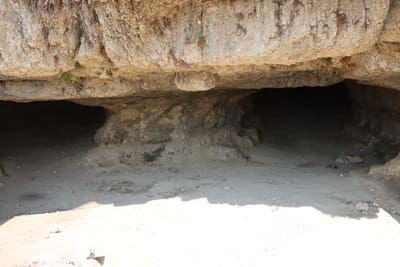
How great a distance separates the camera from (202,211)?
20.7 feet

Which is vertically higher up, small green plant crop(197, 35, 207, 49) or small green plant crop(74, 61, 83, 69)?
small green plant crop(197, 35, 207, 49)

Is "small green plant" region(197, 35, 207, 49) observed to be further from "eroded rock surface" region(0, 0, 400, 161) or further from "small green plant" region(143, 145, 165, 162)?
"small green plant" region(143, 145, 165, 162)

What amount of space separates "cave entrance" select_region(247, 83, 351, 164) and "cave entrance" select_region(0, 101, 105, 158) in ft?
14.5

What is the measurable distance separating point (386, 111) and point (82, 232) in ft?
23.3

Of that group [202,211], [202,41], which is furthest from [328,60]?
[202,211]

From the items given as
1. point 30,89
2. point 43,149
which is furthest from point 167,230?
point 43,149

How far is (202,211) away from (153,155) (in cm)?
291

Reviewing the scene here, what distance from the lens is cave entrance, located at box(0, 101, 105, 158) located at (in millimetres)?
10000

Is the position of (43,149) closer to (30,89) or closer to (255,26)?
(30,89)

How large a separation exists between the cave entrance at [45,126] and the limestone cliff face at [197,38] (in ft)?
10.1

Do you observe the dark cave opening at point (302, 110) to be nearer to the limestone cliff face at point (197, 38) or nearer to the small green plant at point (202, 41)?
the limestone cliff face at point (197, 38)

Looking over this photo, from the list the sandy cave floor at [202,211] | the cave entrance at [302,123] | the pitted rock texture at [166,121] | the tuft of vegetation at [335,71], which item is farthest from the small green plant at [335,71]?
the pitted rock texture at [166,121]

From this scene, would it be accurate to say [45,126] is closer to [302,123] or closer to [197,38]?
[197,38]

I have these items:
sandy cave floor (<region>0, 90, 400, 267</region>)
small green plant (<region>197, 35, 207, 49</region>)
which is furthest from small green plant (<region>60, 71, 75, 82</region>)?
small green plant (<region>197, 35, 207, 49</region>)
